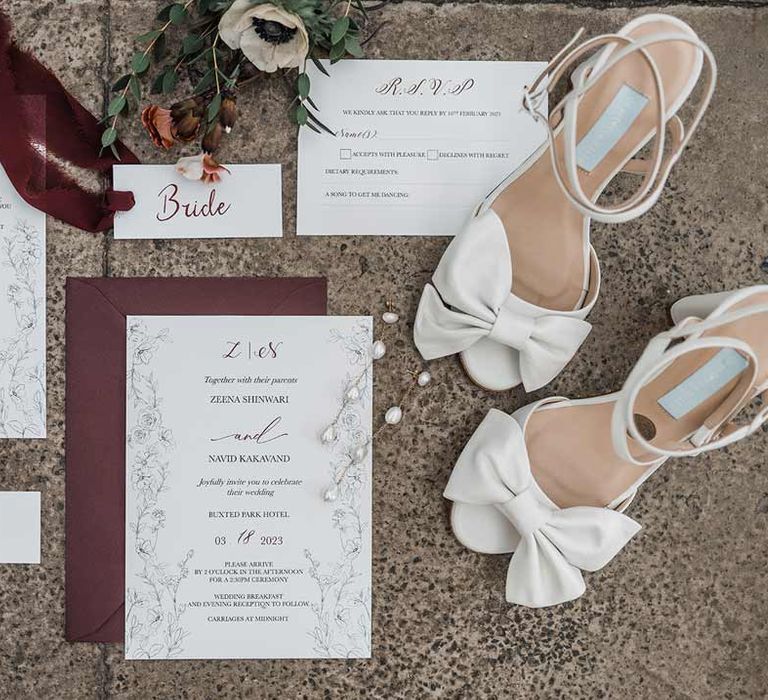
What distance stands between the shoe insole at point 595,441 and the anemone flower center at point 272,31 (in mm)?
473

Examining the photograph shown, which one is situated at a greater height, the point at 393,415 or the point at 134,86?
the point at 134,86

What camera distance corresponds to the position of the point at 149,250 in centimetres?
77

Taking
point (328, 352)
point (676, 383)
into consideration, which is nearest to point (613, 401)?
point (676, 383)

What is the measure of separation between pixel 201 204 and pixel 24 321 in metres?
0.24

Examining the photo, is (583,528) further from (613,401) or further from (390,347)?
(390,347)

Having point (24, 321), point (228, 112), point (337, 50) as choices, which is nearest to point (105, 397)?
point (24, 321)

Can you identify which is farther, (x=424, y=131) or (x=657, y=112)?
(x=424, y=131)

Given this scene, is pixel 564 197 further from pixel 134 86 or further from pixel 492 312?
pixel 134 86

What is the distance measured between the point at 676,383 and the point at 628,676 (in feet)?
1.13

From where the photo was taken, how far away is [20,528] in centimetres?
77

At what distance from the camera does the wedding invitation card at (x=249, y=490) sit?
77 cm

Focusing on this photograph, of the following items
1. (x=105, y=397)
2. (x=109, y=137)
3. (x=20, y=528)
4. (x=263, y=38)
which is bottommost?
(x=20, y=528)

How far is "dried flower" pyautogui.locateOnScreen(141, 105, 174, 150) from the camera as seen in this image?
2.38 ft

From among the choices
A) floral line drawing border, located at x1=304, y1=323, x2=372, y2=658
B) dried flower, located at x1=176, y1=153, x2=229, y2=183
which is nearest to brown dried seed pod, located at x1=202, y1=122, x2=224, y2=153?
dried flower, located at x1=176, y1=153, x2=229, y2=183
